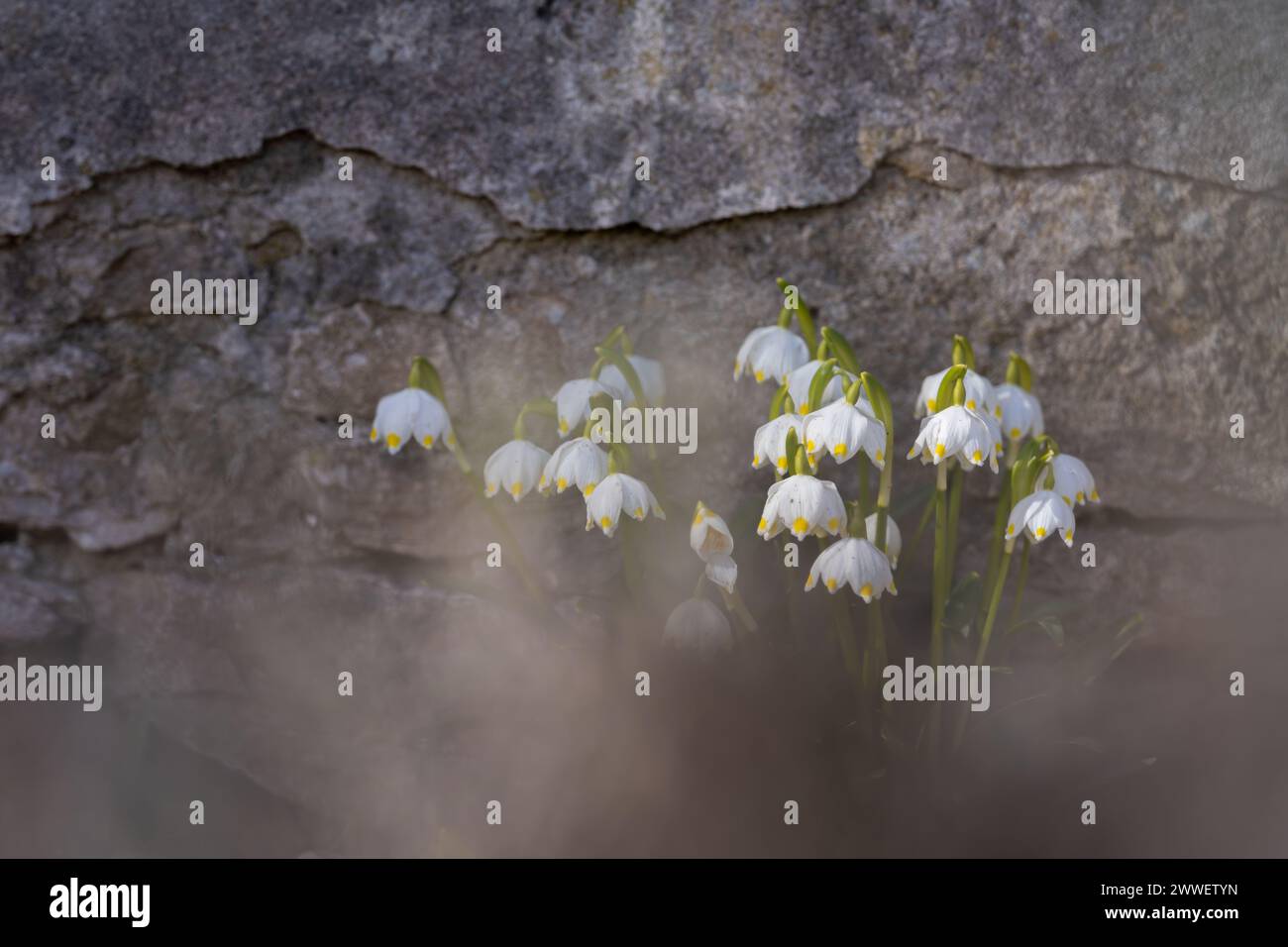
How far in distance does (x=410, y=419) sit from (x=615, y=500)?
0.34m

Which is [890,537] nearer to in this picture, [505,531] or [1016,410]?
[1016,410]

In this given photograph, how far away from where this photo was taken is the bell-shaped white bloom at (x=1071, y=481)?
1.75m

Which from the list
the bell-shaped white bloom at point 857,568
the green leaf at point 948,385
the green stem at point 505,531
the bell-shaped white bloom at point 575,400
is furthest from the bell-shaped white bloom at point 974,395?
the green stem at point 505,531

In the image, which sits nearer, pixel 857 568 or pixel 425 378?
pixel 857 568

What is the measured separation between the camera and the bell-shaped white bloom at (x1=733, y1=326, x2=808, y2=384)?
6.09ft

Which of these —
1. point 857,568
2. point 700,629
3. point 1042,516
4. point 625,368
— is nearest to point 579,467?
point 625,368

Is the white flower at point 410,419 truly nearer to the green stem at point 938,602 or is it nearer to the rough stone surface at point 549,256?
the rough stone surface at point 549,256

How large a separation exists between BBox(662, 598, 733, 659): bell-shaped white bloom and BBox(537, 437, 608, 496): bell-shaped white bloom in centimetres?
23

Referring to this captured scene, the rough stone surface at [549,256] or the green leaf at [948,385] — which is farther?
the rough stone surface at [549,256]

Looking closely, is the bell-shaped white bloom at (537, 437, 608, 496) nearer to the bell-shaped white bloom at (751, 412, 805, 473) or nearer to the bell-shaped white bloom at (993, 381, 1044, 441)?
the bell-shaped white bloom at (751, 412, 805, 473)

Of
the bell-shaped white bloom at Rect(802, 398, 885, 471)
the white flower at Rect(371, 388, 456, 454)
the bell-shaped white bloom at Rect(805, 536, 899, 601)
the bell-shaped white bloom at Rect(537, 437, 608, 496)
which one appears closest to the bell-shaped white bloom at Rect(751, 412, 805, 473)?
the bell-shaped white bloom at Rect(802, 398, 885, 471)

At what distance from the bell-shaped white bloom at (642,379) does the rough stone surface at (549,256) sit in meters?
0.14

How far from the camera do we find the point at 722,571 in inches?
70.0

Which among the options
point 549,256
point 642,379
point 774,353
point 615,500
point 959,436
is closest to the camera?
point 959,436
